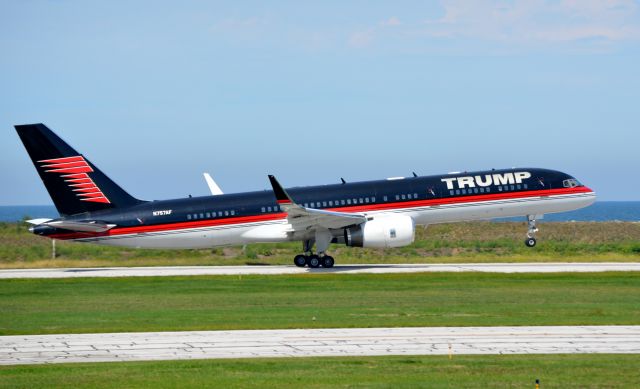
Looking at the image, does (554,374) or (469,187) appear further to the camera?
(469,187)

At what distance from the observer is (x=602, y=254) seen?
54219mm

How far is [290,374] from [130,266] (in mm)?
33940

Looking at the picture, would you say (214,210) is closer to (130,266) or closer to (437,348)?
(130,266)

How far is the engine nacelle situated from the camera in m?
44.3

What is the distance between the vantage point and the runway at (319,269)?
43.5 metres

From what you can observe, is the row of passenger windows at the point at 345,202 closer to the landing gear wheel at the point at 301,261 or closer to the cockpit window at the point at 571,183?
the landing gear wheel at the point at 301,261

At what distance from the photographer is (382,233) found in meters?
44.2

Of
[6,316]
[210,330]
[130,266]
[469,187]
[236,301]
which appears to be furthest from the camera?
[130,266]

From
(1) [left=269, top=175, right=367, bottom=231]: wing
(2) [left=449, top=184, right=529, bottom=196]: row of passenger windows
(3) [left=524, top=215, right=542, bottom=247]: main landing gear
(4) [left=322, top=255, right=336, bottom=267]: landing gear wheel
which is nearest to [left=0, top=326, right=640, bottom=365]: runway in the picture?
(1) [left=269, top=175, right=367, bottom=231]: wing

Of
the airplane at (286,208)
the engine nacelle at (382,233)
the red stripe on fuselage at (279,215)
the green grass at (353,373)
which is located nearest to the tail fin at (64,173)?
the airplane at (286,208)

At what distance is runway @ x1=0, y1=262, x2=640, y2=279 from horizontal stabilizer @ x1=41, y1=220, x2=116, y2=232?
216cm

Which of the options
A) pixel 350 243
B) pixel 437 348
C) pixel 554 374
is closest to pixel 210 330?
pixel 437 348

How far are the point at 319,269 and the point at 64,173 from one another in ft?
43.6

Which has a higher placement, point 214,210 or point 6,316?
point 214,210
